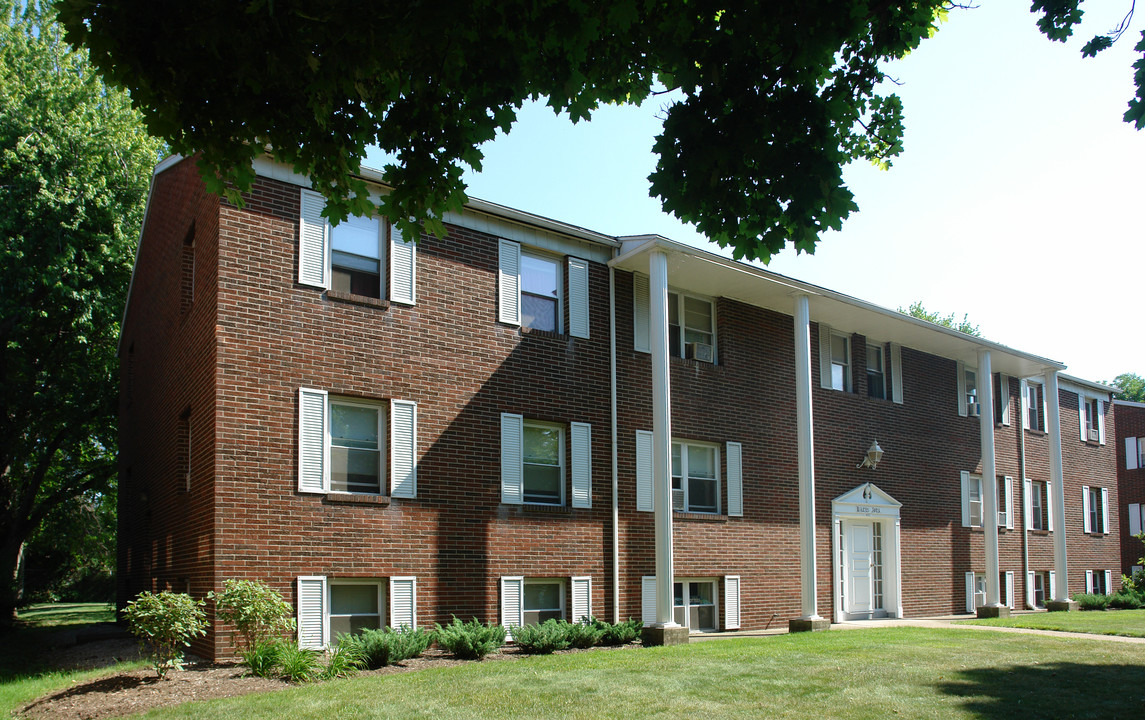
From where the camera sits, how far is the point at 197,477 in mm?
13555

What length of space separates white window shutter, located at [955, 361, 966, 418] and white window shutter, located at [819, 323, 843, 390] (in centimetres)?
548

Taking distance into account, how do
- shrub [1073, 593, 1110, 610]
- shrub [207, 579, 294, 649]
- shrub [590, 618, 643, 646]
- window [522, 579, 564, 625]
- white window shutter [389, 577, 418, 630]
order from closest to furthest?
shrub [207, 579, 294, 649], white window shutter [389, 577, 418, 630], shrub [590, 618, 643, 646], window [522, 579, 564, 625], shrub [1073, 593, 1110, 610]

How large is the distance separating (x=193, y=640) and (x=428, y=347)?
Result: 17.0 feet

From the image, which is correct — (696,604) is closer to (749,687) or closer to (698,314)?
(698,314)

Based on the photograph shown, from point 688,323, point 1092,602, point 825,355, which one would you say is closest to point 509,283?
point 688,323

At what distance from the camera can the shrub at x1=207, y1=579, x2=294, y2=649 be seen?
11.3 metres

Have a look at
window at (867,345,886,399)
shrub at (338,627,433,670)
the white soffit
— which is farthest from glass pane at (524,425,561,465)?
window at (867,345,886,399)

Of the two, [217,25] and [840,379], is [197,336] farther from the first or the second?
[840,379]

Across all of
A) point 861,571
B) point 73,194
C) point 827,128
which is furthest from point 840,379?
point 73,194

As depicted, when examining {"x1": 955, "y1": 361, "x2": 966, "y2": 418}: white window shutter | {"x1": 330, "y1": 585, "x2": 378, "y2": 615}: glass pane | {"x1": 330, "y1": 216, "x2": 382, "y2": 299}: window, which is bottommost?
{"x1": 330, "y1": 585, "x2": 378, "y2": 615}: glass pane

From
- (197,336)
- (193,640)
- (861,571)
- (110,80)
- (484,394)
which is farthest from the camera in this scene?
(861,571)

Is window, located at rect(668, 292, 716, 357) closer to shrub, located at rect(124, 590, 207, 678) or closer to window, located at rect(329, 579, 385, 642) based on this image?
window, located at rect(329, 579, 385, 642)

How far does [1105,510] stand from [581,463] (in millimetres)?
21981

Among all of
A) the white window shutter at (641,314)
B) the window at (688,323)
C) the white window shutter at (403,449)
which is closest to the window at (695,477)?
the window at (688,323)
